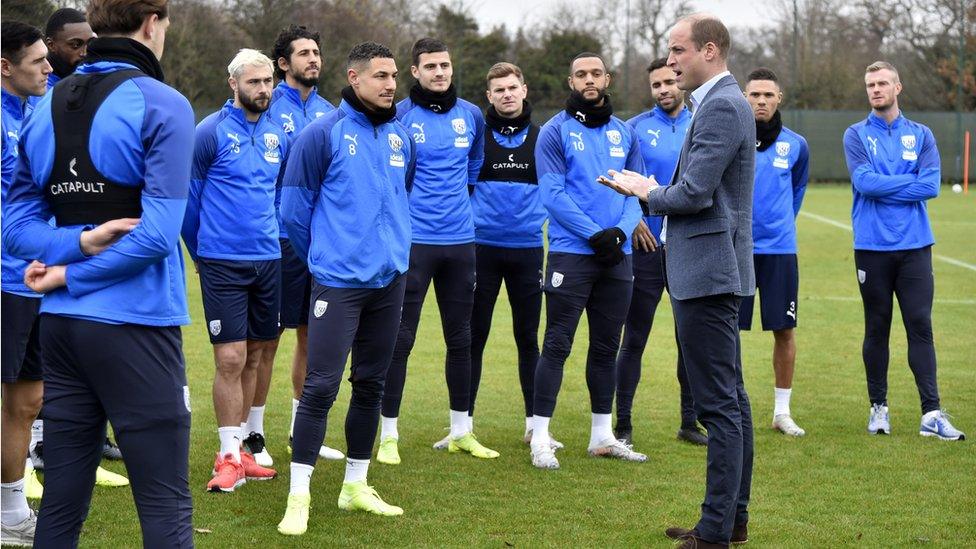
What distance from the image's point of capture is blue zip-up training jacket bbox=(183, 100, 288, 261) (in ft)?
19.3

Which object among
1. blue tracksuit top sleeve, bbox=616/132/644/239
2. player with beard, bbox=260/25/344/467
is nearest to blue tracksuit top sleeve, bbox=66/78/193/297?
player with beard, bbox=260/25/344/467

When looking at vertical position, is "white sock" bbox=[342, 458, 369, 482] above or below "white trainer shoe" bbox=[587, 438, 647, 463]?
above

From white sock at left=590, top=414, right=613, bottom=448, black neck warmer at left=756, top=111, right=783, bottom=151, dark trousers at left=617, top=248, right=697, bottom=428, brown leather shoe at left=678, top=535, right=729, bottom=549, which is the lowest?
white sock at left=590, top=414, right=613, bottom=448

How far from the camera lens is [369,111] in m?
5.15

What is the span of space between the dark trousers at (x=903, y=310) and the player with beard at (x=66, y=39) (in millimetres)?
5108

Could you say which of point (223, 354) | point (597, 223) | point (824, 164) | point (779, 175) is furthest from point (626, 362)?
point (824, 164)

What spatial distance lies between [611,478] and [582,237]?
1407 mm

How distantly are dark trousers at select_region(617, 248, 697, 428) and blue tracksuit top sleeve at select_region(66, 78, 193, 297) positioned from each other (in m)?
4.32

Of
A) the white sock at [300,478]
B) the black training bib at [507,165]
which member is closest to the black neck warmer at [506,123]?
the black training bib at [507,165]

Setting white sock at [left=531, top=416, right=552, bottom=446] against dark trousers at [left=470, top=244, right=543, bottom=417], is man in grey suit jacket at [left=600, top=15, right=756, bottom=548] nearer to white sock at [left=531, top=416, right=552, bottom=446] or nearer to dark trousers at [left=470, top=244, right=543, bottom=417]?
white sock at [left=531, top=416, right=552, bottom=446]

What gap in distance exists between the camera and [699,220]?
15.1 feet

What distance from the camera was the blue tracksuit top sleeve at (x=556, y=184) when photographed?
6387 millimetres

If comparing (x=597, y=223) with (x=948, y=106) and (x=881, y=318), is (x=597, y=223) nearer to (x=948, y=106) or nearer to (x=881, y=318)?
(x=881, y=318)

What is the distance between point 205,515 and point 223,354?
3.16 ft
